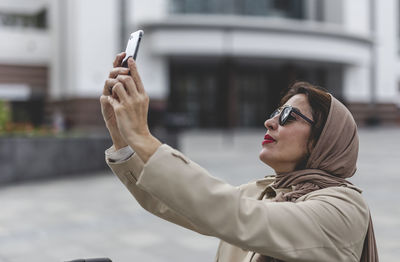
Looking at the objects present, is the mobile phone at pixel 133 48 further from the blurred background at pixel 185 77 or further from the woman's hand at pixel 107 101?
the blurred background at pixel 185 77

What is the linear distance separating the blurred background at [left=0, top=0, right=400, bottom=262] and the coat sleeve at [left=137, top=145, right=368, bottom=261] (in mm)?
6863

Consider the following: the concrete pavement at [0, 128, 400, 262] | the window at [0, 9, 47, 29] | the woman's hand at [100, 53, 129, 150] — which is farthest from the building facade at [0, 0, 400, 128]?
the woman's hand at [100, 53, 129, 150]

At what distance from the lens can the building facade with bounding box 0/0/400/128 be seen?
2738cm

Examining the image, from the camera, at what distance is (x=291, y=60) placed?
3077cm

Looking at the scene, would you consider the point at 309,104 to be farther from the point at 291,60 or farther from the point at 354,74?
the point at 354,74

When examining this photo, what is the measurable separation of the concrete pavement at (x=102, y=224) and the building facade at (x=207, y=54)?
13.6 m

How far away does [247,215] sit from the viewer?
1302 millimetres

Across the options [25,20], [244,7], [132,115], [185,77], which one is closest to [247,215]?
[132,115]

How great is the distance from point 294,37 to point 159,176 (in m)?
28.4

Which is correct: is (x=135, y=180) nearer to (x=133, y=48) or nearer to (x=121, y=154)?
(x=121, y=154)

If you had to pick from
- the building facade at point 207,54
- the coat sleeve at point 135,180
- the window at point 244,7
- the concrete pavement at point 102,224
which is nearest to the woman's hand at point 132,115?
the coat sleeve at point 135,180

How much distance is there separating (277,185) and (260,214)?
401 millimetres

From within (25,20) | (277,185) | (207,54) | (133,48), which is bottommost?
(277,185)

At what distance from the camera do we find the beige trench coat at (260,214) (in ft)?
4.17
